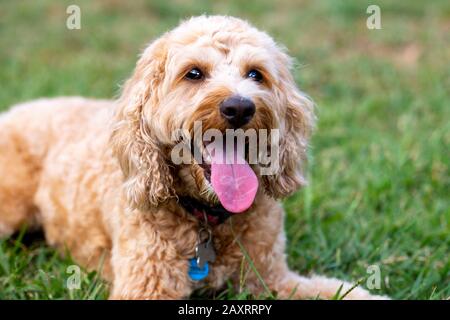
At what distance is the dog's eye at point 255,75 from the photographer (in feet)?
11.2

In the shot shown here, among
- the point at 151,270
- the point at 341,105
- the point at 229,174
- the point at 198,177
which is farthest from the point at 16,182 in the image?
the point at 341,105

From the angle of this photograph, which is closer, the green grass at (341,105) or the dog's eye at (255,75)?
the dog's eye at (255,75)

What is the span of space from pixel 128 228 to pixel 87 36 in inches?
214

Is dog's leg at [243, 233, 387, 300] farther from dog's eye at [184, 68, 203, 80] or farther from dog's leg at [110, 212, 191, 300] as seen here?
dog's eye at [184, 68, 203, 80]

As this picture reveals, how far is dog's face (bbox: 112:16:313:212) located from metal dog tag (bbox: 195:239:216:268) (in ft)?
0.91

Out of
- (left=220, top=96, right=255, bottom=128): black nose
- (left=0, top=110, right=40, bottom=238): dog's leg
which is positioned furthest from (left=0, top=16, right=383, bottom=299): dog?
(left=0, top=110, right=40, bottom=238): dog's leg

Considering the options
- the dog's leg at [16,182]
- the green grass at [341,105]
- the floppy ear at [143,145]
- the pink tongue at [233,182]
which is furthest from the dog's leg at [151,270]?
the dog's leg at [16,182]

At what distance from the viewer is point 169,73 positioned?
3.36 metres

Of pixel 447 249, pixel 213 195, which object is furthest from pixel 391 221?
pixel 213 195

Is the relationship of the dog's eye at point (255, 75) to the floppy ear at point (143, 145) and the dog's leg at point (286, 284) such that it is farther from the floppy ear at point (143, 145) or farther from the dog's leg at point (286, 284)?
the dog's leg at point (286, 284)

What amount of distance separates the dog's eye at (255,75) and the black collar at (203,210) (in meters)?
0.68

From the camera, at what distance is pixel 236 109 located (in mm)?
3080

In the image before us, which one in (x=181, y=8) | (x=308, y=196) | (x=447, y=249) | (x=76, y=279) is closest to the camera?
(x=76, y=279)

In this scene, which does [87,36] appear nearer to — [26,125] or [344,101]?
[344,101]
